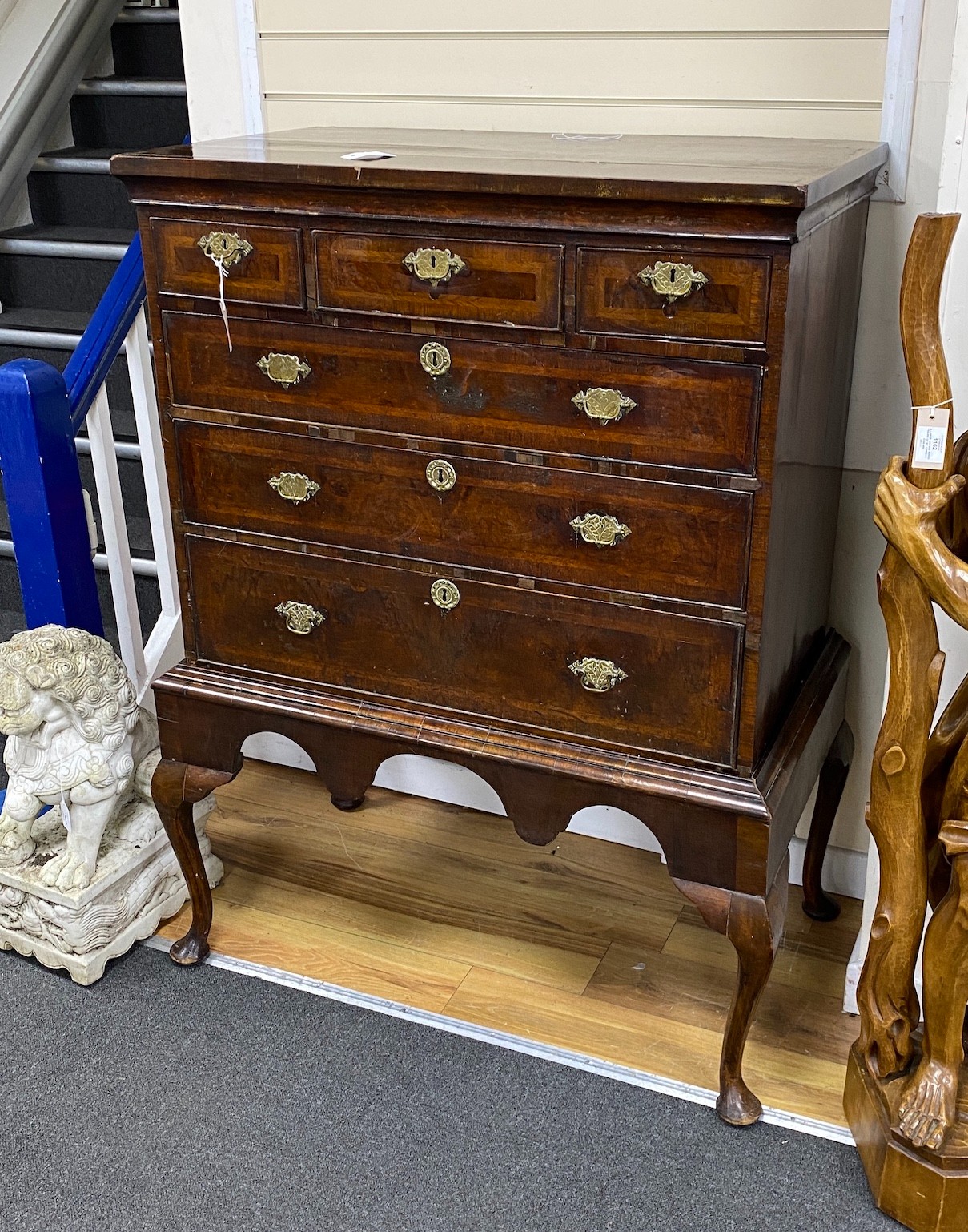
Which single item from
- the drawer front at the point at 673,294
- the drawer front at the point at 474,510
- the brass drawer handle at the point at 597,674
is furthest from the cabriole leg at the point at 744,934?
the drawer front at the point at 673,294

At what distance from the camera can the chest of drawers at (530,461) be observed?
152cm

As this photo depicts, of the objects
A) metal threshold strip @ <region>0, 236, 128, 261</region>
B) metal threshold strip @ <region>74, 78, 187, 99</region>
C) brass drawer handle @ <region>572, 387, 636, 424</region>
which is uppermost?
metal threshold strip @ <region>74, 78, 187, 99</region>

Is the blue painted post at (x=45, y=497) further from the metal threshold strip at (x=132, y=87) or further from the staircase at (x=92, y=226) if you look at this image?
the metal threshold strip at (x=132, y=87)

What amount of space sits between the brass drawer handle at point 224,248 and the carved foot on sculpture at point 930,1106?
1430 mm

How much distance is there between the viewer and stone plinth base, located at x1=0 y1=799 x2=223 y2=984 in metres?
2.13

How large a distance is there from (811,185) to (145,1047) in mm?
1600

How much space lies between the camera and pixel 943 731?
1.63m

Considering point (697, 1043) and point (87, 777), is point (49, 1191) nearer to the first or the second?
point (87, 777)

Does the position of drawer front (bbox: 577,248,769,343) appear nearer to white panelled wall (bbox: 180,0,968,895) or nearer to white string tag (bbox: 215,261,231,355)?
white panelled wall (bbox: 180,0,968,895)

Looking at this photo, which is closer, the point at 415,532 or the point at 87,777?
the point at 415,532

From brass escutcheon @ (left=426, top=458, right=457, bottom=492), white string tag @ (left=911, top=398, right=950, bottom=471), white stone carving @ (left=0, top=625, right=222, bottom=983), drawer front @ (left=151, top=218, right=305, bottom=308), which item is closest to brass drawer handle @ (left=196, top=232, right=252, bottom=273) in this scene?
drawer front @ (left=151, top=218, right=305, bottom=308)

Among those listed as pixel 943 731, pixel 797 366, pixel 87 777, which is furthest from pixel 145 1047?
pixel 797 366

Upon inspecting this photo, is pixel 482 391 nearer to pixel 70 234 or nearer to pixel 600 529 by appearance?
pixel 600 529

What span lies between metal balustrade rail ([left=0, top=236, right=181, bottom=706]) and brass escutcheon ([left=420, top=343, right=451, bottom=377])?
71 cm
